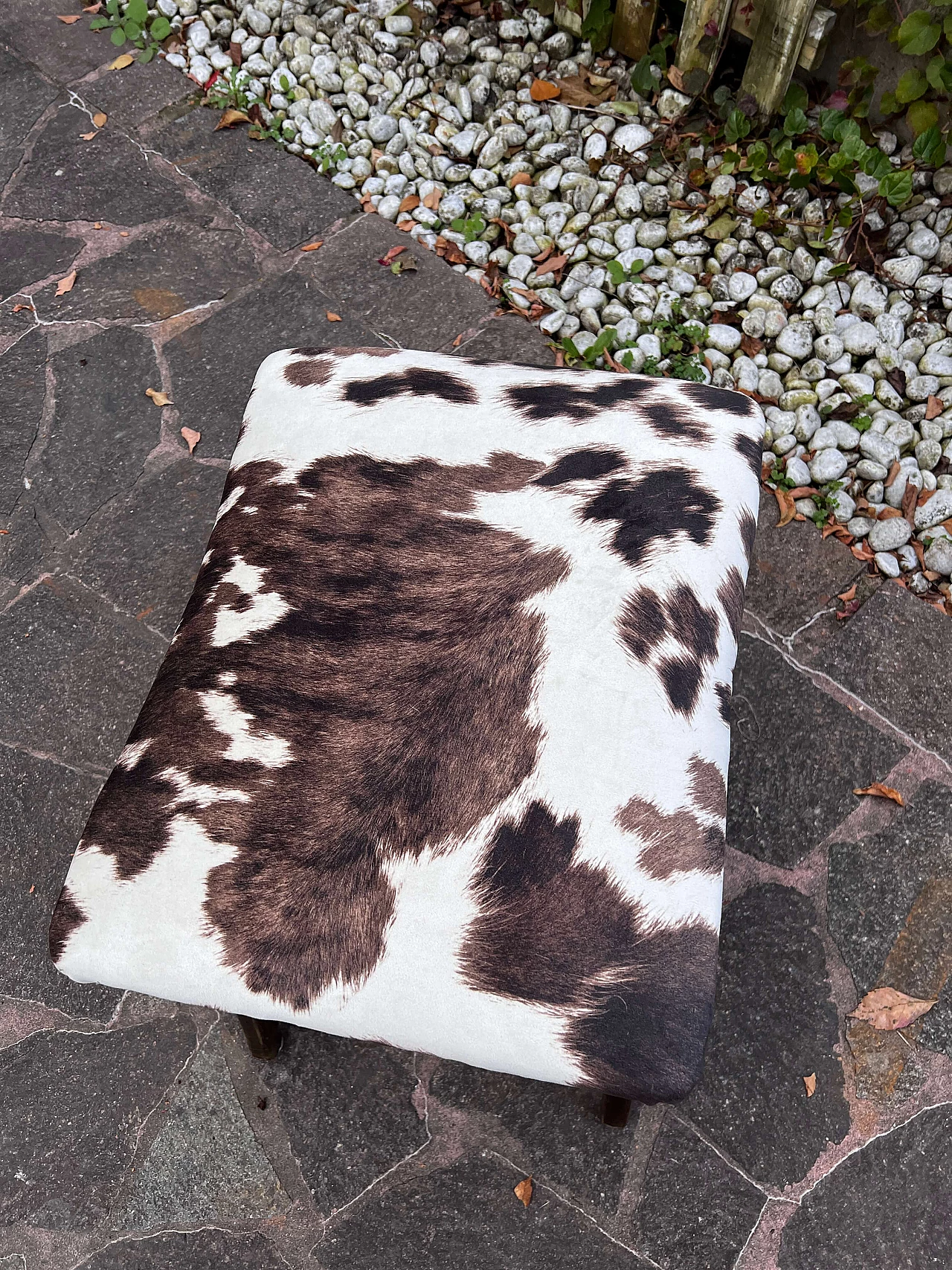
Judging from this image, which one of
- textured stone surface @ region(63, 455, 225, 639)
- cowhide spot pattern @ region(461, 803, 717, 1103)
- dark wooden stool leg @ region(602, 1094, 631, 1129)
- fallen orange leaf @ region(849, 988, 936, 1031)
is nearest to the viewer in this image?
cowhide spot pattern @ region(461, 803, 717, 1103)

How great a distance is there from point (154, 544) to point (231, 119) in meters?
1.26

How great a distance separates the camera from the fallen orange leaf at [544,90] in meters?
2.15

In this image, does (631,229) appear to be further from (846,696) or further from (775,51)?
(846,696)

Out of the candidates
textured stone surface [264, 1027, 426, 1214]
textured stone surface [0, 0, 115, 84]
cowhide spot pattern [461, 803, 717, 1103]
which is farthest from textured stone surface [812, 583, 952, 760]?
textured stone surface [0, 0, 115, 84]

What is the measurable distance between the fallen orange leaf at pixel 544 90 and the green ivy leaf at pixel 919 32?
31.0 inches

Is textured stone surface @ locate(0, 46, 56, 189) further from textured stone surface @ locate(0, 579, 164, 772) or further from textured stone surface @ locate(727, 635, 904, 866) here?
textured stone surface @ locate(727, 635, 904, 866)

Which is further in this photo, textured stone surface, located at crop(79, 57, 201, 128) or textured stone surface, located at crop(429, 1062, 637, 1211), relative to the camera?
textured stone surface, located at crop(79, 57, 201, 128)

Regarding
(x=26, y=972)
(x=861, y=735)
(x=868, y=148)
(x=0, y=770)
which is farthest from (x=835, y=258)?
(x=26, y=972)

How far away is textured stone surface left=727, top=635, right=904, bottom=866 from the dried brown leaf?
1.92 feet

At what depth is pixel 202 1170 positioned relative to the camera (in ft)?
4.12

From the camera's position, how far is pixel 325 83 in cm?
224

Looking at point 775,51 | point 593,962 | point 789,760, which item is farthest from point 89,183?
point 593,962

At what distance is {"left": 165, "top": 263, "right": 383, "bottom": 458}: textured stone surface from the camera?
1.86 meters

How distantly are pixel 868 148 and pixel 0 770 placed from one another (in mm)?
2165
